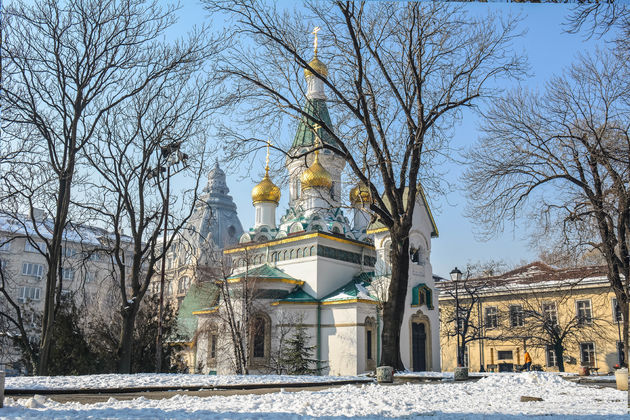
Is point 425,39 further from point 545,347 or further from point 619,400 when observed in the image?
point 545,347

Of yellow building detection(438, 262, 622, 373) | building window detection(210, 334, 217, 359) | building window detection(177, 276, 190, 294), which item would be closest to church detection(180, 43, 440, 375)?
building window detection(210, 334, 217, 359)

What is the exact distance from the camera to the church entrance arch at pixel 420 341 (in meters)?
29.1

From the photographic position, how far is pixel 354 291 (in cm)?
2858

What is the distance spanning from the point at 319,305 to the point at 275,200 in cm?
889

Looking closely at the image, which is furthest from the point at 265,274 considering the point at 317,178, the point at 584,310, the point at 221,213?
the point at 221,213

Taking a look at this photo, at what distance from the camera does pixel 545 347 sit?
115ft

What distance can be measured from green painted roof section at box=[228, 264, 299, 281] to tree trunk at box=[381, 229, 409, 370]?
49.9 ft

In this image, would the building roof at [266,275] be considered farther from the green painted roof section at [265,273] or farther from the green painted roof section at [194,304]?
Result: the green painted roof section at [194,304]

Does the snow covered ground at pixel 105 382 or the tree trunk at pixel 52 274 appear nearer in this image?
the snow covered ground at pixel 105 382

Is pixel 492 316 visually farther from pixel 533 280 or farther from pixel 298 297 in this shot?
pixel 298 297

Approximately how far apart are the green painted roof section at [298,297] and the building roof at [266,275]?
1.67 ft

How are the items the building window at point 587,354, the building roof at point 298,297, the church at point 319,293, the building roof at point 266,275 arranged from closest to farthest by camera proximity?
the church at point 319,293
the building roof at point 298,297
the building roof at point 266,275
the building window at point 587,354

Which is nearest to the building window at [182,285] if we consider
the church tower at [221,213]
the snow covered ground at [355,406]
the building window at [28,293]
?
the church tower at [221,213]

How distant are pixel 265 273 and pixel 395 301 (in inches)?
675
